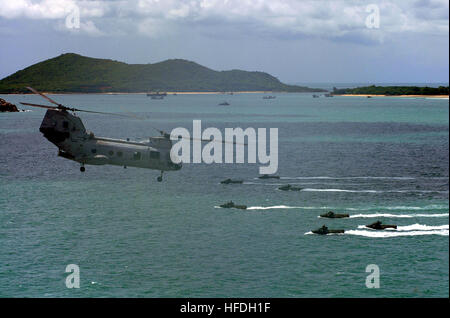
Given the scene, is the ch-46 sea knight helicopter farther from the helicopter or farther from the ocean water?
the ocean water

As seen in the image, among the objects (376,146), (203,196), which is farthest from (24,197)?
(376,146)

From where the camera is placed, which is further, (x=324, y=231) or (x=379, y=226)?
(x=379, y=226)

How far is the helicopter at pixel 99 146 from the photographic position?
40.2 meters

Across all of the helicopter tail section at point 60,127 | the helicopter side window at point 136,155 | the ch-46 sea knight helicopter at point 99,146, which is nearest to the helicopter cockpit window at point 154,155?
the ch-46 sea knight helicopter at point 99,146

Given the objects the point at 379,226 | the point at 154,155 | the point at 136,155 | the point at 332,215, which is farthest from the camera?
the point at 332,215

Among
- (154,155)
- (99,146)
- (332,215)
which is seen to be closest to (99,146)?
(99,146)

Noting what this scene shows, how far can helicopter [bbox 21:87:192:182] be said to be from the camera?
132ft

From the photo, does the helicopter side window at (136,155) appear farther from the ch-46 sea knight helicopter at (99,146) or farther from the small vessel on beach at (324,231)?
the small vessel on beach at (324,231)

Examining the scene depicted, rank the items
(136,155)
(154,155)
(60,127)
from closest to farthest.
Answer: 1. (60,127)
2. (136,155)
3. (154,155)

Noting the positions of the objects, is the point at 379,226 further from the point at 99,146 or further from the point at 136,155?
the point at 99,146

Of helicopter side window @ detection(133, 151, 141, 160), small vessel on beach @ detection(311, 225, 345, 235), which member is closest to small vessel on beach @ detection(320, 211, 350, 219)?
small vessel on beach @ detection(311, 225, 345, 235)

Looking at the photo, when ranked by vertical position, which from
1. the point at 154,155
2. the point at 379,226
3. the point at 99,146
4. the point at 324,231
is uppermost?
the point at 99,146

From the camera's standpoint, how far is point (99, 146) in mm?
40906

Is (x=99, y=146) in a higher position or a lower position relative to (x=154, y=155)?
higher
